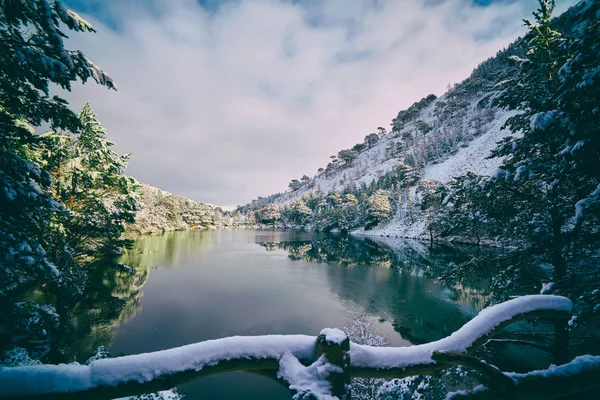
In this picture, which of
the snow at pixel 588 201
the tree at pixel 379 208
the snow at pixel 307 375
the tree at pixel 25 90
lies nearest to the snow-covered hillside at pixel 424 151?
the tree at pixel 379 208

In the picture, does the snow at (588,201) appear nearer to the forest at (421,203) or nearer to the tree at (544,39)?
the forest at (421,203)

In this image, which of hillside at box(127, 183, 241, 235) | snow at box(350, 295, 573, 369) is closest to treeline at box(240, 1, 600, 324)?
snow at box(350, 295, 573, 369)

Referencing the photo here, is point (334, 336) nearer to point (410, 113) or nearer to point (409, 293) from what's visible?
point (409, 293)

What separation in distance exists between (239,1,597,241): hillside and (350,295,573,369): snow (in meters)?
29.3

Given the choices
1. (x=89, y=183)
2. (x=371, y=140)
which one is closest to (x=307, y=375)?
(x=89, y=183)

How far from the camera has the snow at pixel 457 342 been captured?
1.69 meters

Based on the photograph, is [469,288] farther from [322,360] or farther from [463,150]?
[463,150]

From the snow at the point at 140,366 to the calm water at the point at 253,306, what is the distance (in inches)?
361

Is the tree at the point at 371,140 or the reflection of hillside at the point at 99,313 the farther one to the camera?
the tree at the point at 371,140

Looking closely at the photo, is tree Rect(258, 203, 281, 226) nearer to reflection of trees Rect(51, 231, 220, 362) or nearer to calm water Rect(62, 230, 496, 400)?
calm water Rect(62, 230, 496, 400)

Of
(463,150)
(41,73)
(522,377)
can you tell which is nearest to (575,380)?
(522,377)

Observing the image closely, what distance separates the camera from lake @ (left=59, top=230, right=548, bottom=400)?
11.1m

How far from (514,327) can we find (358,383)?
36.3 feet

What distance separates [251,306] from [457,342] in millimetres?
16962
